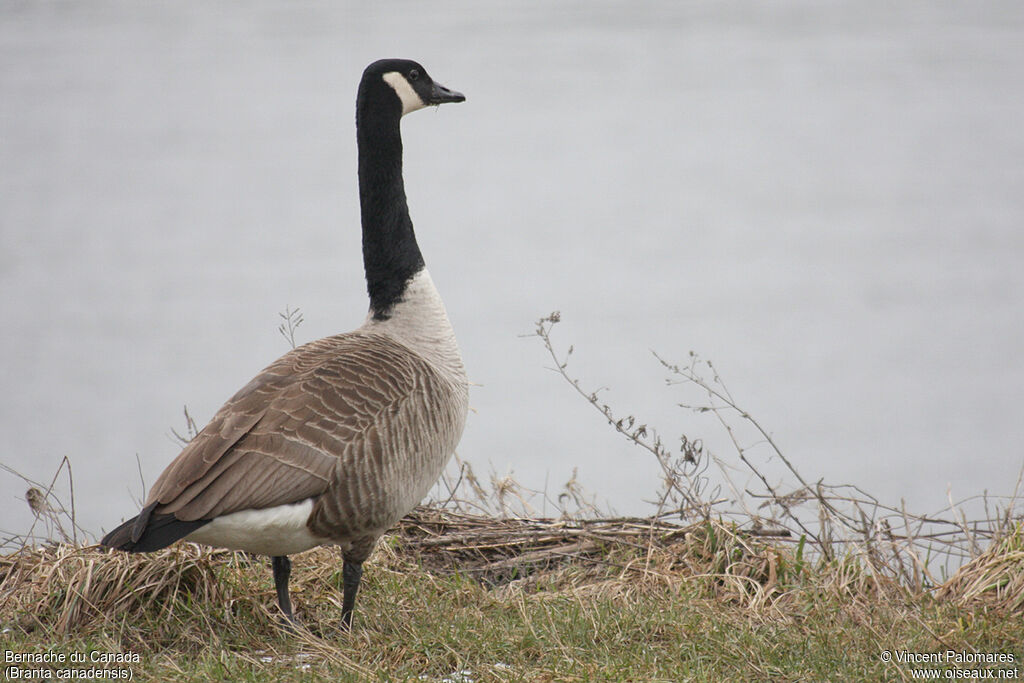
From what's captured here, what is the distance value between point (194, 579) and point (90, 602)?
417 millimetres

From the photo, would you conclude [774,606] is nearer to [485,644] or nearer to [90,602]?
[485,644]

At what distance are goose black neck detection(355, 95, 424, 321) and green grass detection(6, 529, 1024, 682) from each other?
1380 millimetres

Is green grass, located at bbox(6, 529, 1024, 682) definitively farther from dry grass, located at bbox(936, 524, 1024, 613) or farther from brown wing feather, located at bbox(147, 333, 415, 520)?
brown wing feather, located at bbox(147, 333, 415, 520)

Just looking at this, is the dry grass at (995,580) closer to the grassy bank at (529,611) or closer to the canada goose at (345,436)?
the grassy bank at (529,611)

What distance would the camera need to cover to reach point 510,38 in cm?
3838

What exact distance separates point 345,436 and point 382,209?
4.93 feet

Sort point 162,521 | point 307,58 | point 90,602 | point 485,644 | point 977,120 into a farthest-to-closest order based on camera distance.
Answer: point 307,58 → point 977,120 → point 90,602 → point 485,644 → point 162,521

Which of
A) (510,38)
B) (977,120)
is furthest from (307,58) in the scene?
(977,120)

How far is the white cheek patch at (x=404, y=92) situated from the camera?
5.36 m

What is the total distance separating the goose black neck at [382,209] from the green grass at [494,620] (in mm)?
1380

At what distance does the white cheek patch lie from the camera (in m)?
5.36

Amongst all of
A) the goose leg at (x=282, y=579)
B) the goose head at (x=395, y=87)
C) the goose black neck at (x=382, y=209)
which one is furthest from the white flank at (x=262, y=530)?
the goose head at (x=395, y=87)

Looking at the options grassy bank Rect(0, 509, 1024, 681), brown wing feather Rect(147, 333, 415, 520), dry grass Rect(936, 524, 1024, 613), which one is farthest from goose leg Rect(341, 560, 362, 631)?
dry grass Rect(936, 524, 1024, 613)

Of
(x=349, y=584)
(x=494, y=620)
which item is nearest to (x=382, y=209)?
(x=349, y=584)
